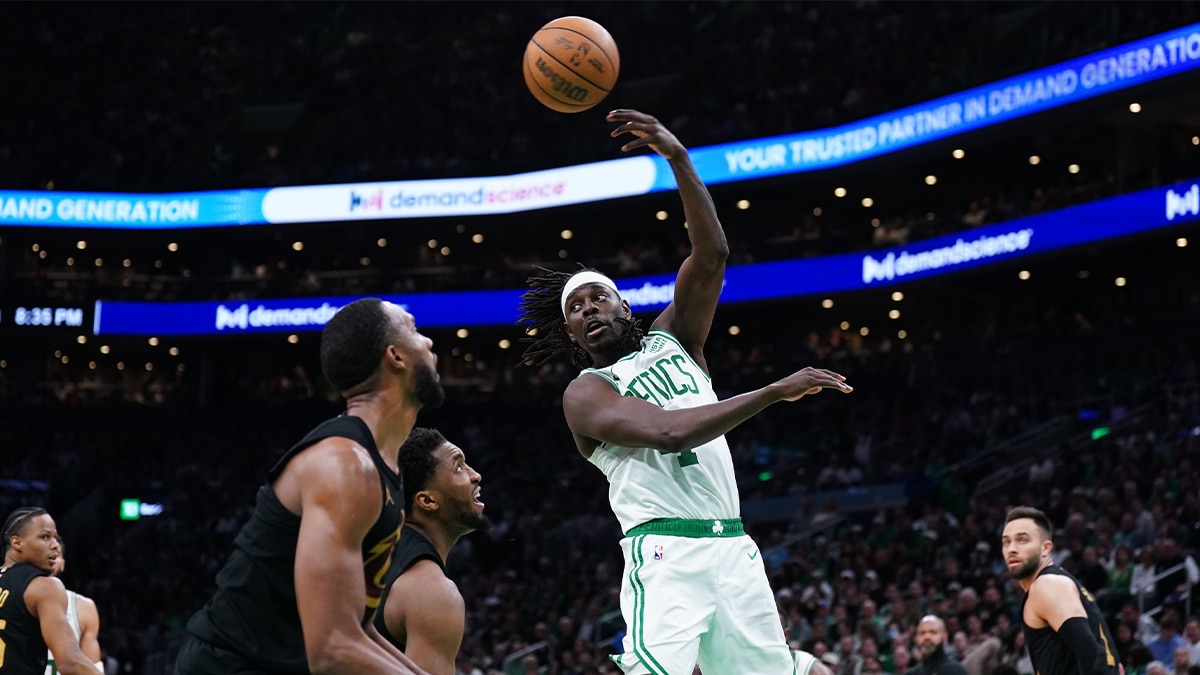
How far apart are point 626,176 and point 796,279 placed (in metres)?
4.06

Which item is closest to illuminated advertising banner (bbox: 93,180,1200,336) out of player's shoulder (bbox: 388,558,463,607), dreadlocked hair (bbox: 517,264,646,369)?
dreadlocked hair (bbox: 517,264,646,369)

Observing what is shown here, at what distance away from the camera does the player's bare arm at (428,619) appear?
14.3 ft

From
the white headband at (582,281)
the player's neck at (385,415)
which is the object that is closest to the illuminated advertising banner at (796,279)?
the white headband at (582,281)

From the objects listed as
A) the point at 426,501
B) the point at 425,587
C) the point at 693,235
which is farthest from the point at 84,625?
the point at 693,235

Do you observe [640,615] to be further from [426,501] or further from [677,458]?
[426,501]

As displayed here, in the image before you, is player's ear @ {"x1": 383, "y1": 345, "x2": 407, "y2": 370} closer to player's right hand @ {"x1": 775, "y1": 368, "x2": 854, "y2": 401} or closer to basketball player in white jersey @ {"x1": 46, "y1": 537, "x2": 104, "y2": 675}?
player's right hand @ {"x1": 775, "y1": 368, "x2": 854, "y2": 401}

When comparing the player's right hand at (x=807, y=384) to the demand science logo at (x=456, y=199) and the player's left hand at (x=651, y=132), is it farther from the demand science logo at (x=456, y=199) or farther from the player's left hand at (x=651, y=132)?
the demand science logo at (x=456, y=199)

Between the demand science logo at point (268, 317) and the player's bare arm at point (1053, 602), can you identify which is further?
the demand science logo at point (268, 317)

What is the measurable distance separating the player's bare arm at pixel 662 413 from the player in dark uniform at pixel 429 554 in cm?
65

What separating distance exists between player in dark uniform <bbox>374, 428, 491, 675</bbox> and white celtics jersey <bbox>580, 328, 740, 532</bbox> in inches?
31.5

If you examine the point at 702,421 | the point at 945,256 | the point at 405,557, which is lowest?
the point at 405,557

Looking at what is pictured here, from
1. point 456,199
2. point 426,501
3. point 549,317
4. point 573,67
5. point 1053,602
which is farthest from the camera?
point 456,199

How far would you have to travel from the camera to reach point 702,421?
16.5 feet

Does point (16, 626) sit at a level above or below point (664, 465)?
below
